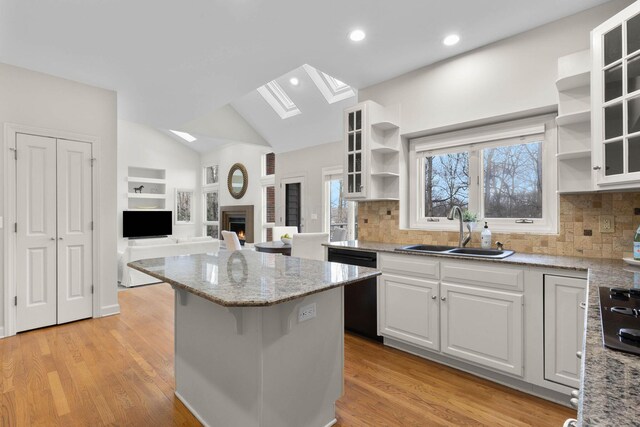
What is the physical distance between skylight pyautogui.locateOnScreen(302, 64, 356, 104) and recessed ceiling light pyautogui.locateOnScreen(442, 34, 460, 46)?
7.20 feet

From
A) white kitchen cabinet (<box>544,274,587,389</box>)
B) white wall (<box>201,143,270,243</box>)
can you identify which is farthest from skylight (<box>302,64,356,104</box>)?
white kitchen cabinet (<box>544,274,587,389</box>)

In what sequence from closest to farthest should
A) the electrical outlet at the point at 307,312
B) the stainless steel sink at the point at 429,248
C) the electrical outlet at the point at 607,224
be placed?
the electrical outlet at the point at 307,312 < the electrical outlet at the point at 607,224 < the stainless steel sink at the point at 429,248

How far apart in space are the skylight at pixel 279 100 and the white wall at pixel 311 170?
87cm

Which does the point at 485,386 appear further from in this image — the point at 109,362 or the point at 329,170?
the point at 329,170

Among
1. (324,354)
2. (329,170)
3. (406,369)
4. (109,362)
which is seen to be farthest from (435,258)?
(329,170)

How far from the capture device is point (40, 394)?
220 centimetres

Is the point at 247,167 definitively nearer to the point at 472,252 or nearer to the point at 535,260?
the point at 472,252

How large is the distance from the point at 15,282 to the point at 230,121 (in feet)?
14.8

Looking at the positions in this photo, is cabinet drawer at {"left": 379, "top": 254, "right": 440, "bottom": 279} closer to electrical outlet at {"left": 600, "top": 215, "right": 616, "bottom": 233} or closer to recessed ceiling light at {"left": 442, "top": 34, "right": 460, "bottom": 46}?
electrical outlet at {"left": 600, "top": 215, "right": 616, "bottom": 233}

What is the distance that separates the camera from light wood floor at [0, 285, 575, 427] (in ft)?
6.36

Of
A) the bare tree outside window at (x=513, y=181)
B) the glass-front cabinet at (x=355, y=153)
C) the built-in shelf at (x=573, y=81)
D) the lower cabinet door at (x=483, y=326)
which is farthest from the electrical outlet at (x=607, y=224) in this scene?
the glass-front cabinet at (x=355, y=153)

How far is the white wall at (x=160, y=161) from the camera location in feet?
26.1

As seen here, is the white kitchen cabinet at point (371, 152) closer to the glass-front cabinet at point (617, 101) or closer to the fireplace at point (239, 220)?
the glass-front cabinet at point (617, 101)

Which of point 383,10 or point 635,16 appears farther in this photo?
point 383,10
